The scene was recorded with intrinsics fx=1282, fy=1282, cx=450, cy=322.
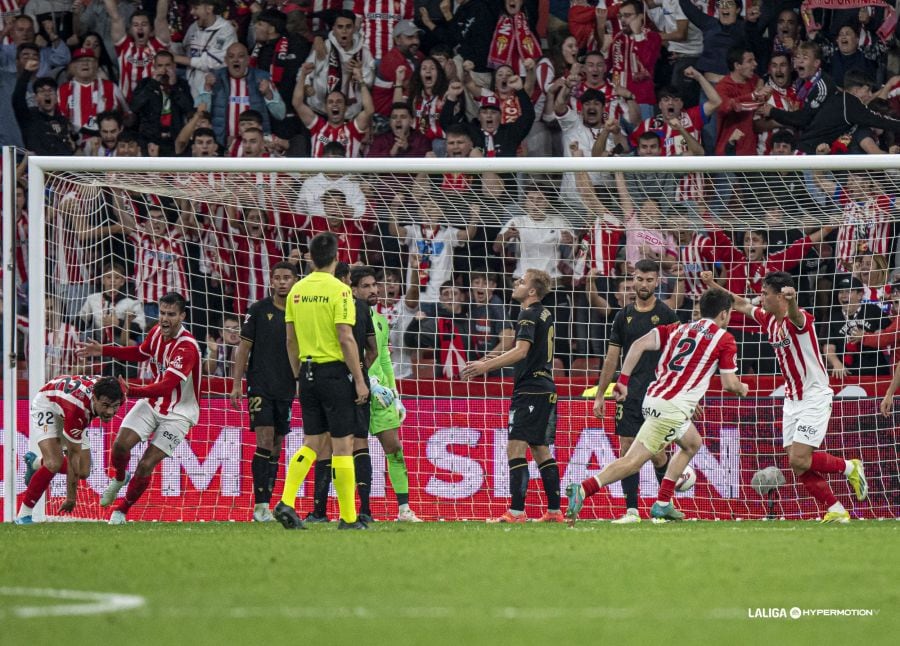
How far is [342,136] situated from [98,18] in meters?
4.04

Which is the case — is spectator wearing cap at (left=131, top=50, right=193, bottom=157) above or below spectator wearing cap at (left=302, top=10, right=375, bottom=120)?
below

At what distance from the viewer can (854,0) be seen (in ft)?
52.4

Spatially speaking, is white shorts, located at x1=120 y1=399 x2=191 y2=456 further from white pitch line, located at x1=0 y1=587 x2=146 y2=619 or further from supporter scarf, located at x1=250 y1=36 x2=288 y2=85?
supporter scarf, located at x1=250 y1=36 x2=288 y2=85

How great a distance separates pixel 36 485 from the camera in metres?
11.0

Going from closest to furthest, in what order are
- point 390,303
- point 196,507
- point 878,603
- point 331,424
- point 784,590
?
point 878,603 < point 784,590 < point 331,424 < point 196,507 < point 390,303

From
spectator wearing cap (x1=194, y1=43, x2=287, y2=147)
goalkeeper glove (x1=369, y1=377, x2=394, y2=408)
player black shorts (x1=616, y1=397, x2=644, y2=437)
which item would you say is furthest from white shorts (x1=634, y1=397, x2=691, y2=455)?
spectator wearing cap (x1=194, y1=43, x2=287, y2=147)

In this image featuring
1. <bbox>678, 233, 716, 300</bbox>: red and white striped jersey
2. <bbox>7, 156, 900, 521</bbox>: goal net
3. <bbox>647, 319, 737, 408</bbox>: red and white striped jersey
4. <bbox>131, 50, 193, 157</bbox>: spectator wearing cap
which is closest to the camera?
<bbox>647, 319, 737, 408</bbox>: red and white striped jersey

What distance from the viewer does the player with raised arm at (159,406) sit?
36.7ft

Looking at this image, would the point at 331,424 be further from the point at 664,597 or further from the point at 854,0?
the point at 854,0

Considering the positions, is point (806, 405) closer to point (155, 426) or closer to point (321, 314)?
point (321, 314)

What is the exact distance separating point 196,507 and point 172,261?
9.44ft

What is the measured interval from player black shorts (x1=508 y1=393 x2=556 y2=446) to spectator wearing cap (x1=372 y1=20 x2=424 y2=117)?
21.7ft

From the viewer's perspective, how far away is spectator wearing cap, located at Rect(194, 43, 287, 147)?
16484 mm

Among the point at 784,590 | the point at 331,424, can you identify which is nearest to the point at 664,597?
the point at 784,590
